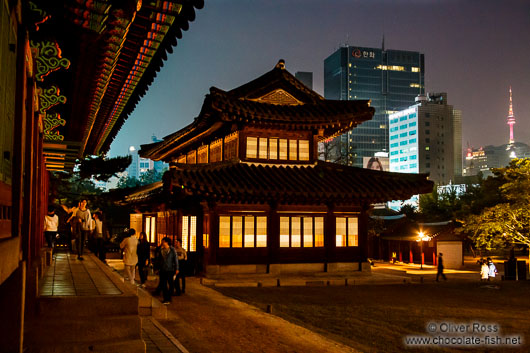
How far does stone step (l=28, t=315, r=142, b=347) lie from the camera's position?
20.0 feet

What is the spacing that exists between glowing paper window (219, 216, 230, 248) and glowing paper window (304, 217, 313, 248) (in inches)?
163

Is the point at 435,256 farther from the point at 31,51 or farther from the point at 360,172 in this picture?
the point at 31,51

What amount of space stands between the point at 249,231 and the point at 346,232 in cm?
550

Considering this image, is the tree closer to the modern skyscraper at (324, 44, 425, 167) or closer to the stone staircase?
the stone staircase

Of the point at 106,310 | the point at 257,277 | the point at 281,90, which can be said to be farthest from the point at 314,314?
the point at 281,90

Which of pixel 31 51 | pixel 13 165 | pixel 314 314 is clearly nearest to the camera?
pixel 13 165

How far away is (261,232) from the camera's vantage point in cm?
2402

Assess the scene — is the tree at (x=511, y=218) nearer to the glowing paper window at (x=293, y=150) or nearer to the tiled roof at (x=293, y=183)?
the tiled roof at (x=293, y=183)

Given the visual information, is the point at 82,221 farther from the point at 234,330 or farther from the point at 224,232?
the point at 224,232

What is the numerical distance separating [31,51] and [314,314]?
11.4 metres

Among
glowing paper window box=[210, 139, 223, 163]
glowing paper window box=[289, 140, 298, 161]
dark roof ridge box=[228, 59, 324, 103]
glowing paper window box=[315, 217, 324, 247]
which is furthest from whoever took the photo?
glowing paper window box=[210, 139, 223, 163]

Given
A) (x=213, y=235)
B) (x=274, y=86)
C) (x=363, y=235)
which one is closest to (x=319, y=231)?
(x=363, y=235)

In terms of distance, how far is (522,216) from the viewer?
2414 centimetres

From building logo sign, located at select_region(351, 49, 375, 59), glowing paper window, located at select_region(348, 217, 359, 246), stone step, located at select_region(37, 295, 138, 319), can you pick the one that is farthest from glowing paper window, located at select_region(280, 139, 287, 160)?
building logo sign, located at select_region(351, 49, 375, 59)
